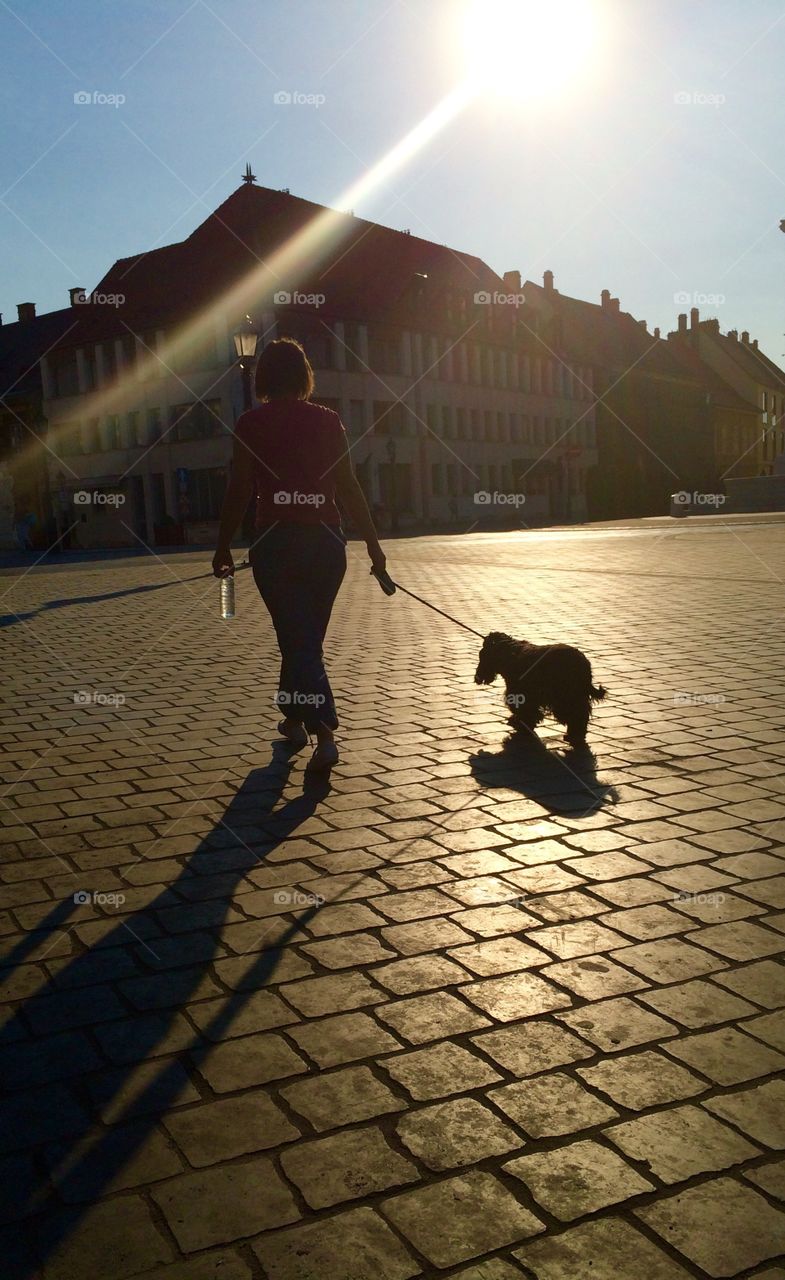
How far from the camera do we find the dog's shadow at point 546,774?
5.11 metres

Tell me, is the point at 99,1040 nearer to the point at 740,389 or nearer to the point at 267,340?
the point at 267,340

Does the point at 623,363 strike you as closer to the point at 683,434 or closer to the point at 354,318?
the point at 683,434

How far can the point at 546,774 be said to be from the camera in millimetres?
5656

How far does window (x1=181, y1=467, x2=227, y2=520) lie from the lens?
157 ft

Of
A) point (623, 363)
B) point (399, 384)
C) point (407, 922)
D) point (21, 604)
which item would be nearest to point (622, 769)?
point (407, 922)
